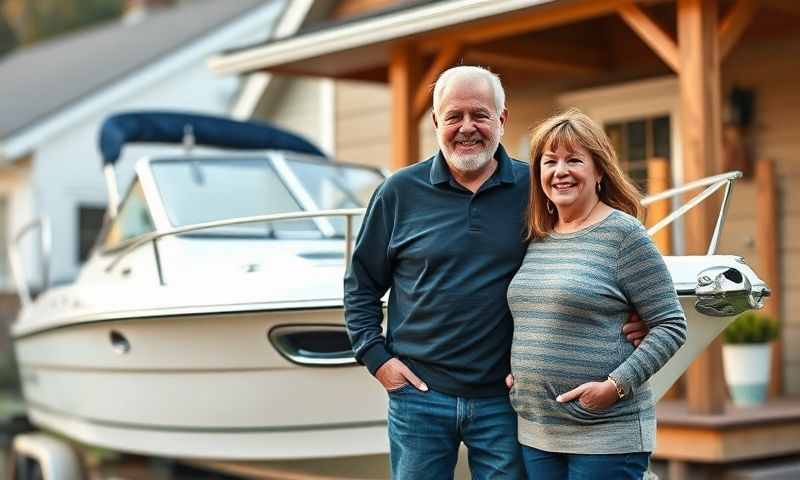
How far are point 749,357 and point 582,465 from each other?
179 inches

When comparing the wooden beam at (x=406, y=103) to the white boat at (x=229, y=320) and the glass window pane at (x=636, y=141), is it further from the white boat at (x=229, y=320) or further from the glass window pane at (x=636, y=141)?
the glass window pane at (x=636, y=141)

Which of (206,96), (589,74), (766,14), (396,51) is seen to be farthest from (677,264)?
(206,96)

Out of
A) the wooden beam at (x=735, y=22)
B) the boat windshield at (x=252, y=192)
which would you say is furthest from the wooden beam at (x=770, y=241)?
the boat windshield at (x=252, y=192)

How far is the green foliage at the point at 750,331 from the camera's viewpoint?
727cm

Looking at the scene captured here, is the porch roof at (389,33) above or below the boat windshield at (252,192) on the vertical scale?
above

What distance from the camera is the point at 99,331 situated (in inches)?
239

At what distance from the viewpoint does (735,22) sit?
6875mm

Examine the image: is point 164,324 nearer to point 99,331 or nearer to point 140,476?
A: point 99,331

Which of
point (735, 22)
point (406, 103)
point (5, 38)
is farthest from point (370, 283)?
point (5, 38)

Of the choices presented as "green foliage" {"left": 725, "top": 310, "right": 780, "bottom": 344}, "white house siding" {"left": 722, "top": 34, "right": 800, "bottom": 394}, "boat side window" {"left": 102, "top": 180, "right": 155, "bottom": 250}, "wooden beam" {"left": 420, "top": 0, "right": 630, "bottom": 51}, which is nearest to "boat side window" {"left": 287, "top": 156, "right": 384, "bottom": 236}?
"boat side window" {"left": 102, "top": 180, "right": 155, "bottom": 250}

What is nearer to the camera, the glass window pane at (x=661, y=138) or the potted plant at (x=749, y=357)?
the potted plant at (x=749, y=357)

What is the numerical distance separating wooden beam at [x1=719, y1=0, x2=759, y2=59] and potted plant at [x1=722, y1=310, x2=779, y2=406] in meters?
1.69

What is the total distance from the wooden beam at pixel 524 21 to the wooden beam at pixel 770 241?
5.33 ft

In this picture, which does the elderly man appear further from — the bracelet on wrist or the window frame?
the window frame
